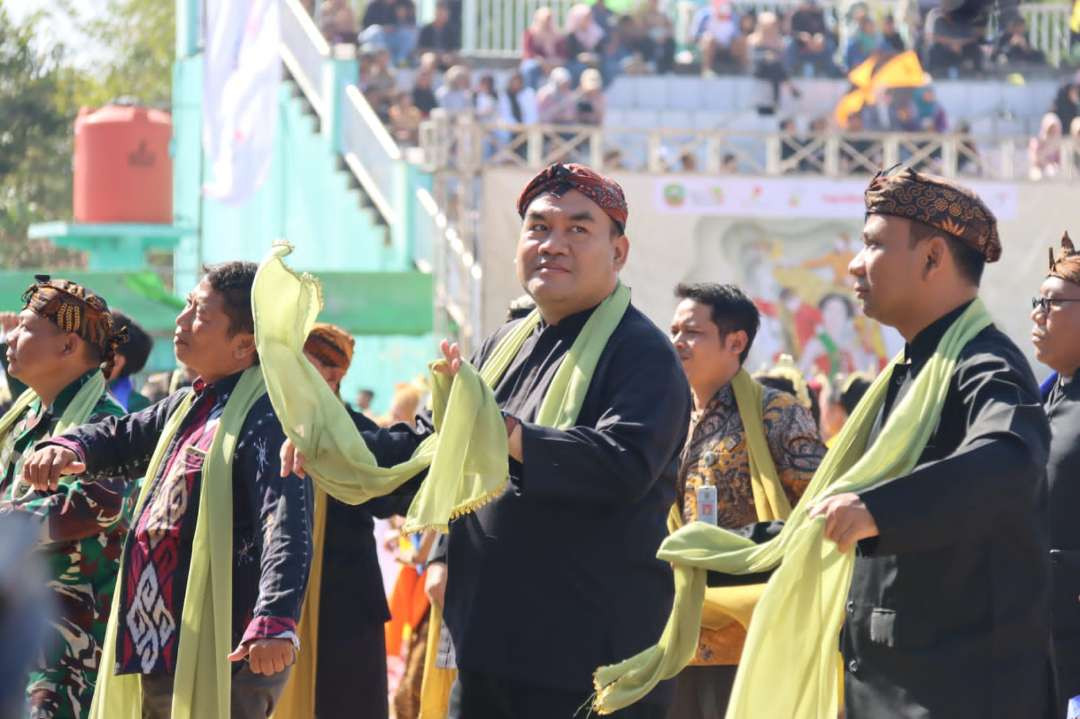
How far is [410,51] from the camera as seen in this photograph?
23.5m

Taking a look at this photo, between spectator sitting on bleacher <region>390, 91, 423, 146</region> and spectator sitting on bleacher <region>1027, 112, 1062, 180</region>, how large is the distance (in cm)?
657

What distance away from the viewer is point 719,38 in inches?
958

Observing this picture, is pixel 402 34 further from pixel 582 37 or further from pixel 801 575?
pixel 801 575

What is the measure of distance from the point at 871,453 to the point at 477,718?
111cm

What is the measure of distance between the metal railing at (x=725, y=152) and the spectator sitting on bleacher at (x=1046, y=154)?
0.06 feet

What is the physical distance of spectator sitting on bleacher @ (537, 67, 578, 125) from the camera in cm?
2098

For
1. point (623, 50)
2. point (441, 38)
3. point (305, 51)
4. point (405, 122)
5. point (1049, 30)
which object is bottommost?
point (405, 122)

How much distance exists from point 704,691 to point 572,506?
1.81m

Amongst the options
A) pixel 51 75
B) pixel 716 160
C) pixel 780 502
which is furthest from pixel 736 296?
pixel 51 75

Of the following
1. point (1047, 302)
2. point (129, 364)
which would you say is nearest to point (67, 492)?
point (129, 364)

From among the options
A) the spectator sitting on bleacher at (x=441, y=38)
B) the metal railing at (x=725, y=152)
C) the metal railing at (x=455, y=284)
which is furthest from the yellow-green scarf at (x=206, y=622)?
the spectator sitting on bleacher at (x=441, y=38)

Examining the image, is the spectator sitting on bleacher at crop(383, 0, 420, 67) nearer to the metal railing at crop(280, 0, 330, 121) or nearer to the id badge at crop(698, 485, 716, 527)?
the metal railing at crop(280, 0, 330, 121)

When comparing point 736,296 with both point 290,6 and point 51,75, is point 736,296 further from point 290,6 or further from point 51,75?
point 51,75

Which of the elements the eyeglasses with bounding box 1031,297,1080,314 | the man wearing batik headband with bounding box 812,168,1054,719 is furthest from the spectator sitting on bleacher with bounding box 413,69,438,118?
the man wearing batik headband with bounding box 812,168,1054,719
